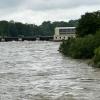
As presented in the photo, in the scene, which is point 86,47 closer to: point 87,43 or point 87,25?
point 87,43

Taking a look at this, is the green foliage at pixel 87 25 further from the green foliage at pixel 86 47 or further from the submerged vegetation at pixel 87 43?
the green foliage at pixel 86 47

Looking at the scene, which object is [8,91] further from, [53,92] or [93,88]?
[93,88]

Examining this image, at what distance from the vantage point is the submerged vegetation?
203 ft

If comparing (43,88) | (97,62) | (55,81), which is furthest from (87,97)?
(97,62)

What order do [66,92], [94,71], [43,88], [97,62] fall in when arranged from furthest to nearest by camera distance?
[97,62]
[94,71]
[43,88]
[66,92]

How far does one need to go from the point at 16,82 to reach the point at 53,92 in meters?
6.91

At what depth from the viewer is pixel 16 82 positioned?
36.9 m

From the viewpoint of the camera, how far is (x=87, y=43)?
65062 mm

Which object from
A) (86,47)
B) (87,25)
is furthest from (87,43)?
(87,25)

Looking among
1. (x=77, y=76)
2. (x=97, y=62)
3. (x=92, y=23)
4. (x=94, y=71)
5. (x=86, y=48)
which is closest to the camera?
(x=77, y=76)

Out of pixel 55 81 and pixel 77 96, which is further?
pixel 55 81

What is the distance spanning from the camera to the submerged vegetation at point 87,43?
2439 inches

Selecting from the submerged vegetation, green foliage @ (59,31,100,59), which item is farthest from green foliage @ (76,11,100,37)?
green foliage @ (59,31,100,59)

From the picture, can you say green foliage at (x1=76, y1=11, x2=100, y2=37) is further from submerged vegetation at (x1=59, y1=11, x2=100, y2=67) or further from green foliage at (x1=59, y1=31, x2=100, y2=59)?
green foliage at (x1=59, y1=31, x2=100, y2=59)
